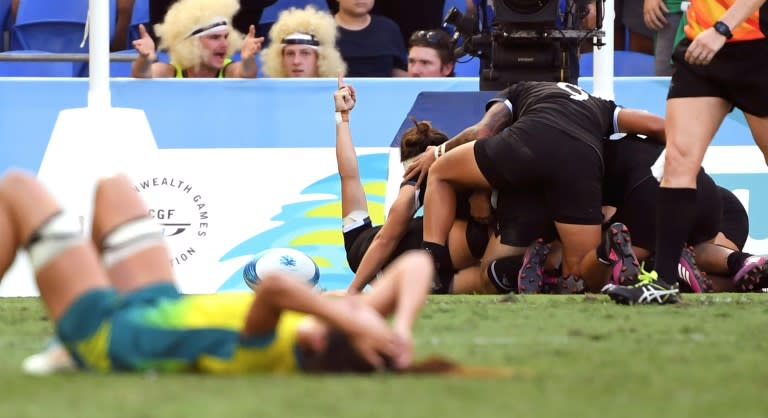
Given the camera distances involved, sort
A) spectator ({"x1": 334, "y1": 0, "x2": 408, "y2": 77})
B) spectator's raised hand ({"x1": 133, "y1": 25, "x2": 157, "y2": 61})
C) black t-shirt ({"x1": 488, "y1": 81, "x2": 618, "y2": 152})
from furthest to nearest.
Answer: spectator ({"x1": 334, "y1": 0, "x2": 408, "y2": 77}) < spectator's raised hand ({"x1": 133, "y1": 25, "x2": 157, "y2": 61}) < black t-shirt ({"x1": 488, "y1": 81, "x2": 618, "y2": 152})

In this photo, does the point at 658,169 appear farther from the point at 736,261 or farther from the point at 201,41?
the point at 201,41

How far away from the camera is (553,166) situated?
8219 mm

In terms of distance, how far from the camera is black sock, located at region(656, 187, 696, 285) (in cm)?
684

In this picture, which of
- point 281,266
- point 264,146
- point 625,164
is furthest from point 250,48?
point 625,164

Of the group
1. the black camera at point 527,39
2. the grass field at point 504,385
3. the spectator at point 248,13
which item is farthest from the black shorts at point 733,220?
the spectator at point 248,13

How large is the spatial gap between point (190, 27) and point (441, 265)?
9.38 feet

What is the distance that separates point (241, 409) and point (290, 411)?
0.39 ft

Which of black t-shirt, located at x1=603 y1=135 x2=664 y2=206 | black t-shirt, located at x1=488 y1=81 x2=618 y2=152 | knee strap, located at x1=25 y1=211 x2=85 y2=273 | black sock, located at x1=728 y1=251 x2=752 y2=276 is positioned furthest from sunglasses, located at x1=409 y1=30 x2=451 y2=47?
knee strap, located at x1=25 y1=211 x2=85 y2=273

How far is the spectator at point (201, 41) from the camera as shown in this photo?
10.2 m

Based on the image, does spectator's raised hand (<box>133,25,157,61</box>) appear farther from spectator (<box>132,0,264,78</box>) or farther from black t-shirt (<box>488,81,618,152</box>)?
black t-shirt (<box>488,81,618,152</box>)

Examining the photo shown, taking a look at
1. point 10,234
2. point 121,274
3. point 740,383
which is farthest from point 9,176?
point 740,383

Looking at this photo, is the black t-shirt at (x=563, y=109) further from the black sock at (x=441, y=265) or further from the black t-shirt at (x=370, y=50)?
the black t-shirt at (x=370, y=50)

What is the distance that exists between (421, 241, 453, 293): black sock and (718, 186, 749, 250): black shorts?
1604 mm

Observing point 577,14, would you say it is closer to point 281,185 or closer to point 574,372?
point 281,185
